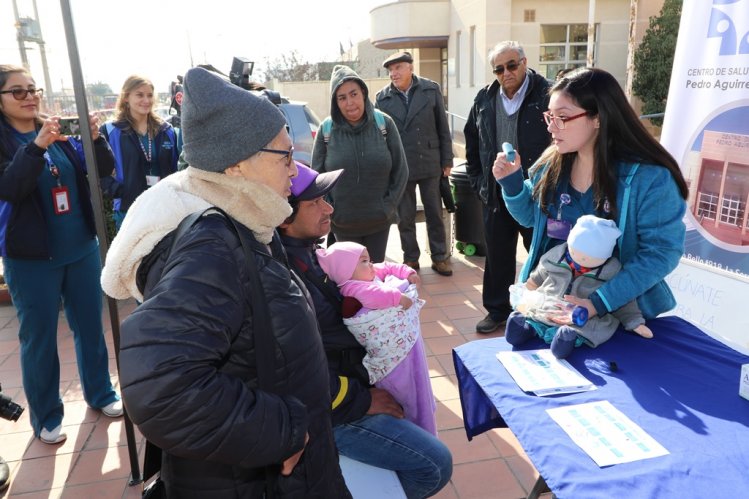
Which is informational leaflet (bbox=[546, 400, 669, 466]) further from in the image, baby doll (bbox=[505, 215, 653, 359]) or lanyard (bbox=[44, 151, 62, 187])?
lanyard (bbox=[44, 151, 62, 187])

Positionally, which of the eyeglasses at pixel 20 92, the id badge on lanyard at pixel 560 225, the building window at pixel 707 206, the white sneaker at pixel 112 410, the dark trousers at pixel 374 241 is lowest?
the white sneaker at pixel 112 410

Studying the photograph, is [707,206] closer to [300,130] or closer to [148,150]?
[148,150]

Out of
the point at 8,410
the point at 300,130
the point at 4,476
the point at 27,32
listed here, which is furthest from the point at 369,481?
the point at 27,32

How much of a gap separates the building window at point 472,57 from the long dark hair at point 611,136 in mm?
17355

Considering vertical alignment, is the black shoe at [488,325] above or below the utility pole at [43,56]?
below

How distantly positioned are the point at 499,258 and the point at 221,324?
3.23 metres

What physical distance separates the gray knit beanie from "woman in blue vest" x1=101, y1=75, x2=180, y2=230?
2.99m

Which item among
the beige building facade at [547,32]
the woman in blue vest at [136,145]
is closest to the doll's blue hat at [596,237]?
the woman in blue vest at [136,145]

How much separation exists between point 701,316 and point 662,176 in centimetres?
161

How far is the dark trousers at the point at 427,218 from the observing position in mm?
5523

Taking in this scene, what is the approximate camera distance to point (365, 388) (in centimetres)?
199

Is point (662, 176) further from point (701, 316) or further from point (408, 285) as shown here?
point (701, 316)

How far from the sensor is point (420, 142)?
532 cm

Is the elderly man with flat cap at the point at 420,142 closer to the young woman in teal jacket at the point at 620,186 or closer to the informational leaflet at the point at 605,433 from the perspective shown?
the young woman in teal jacket at the point at 620,186
